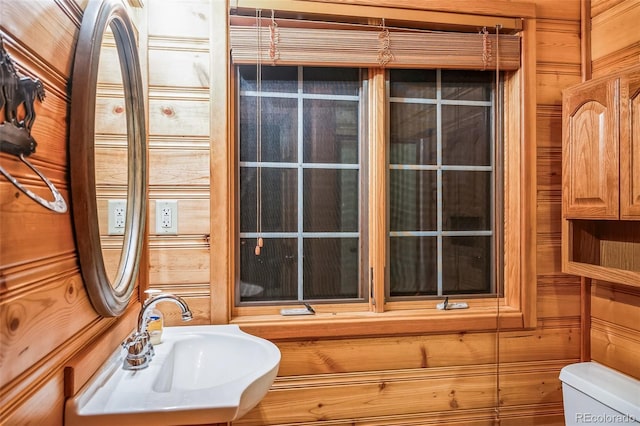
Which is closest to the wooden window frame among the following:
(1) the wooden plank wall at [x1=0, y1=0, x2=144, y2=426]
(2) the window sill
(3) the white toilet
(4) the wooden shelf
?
(2) the window sill

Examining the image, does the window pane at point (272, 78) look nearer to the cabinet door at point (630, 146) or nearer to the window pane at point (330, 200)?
the window pane at point (330, 200)

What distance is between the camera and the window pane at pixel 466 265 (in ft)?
5.52

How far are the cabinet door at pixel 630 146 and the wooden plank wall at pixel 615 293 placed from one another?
28 centimetres

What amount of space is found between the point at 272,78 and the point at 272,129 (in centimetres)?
21

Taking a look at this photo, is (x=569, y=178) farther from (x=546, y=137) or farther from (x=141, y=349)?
(x=141, y=349)

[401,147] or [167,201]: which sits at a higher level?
[401,147]

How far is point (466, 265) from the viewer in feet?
5.57

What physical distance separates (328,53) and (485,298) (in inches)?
49.7

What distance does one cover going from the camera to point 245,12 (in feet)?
4.81

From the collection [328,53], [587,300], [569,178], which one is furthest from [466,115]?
[587,300]

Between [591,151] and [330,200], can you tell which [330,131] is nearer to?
[330,200]

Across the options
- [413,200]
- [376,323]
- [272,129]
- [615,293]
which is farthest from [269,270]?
[615,293]

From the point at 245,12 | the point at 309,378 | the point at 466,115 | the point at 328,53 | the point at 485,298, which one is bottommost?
the point at 309,378

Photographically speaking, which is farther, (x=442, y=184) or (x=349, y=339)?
(x=442, y=184)
